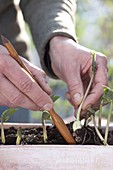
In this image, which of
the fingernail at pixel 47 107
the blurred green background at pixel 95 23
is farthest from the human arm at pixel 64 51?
the blurred green background at pixel 95 23

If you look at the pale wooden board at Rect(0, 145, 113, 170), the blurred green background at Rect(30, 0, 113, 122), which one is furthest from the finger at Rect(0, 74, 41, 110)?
the blurred green background at Rect(30, 0, 113, 122)

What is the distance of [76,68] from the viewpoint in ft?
3.92

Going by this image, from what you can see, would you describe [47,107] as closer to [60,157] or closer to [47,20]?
[60,157]

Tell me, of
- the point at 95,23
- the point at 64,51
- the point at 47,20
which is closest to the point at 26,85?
the point at 64,51

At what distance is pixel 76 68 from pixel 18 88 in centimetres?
23

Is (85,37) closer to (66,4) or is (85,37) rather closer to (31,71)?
(66,4)

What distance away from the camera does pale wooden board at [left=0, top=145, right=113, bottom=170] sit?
35.4 inches

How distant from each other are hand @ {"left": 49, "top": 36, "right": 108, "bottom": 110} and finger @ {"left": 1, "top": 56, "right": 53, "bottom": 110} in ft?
0.44

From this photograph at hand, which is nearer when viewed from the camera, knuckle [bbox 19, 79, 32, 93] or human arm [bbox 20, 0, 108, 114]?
knuckle [bbox 19, 79, 32, 93]

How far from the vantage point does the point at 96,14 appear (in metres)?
4.59

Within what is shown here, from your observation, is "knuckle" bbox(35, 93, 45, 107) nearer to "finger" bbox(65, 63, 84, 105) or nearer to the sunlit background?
"finger" bbox(65, 63, 84, 105)

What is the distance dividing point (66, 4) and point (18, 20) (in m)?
0.29

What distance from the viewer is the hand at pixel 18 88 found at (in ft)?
3.28

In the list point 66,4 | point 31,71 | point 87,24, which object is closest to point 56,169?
point 31,71
